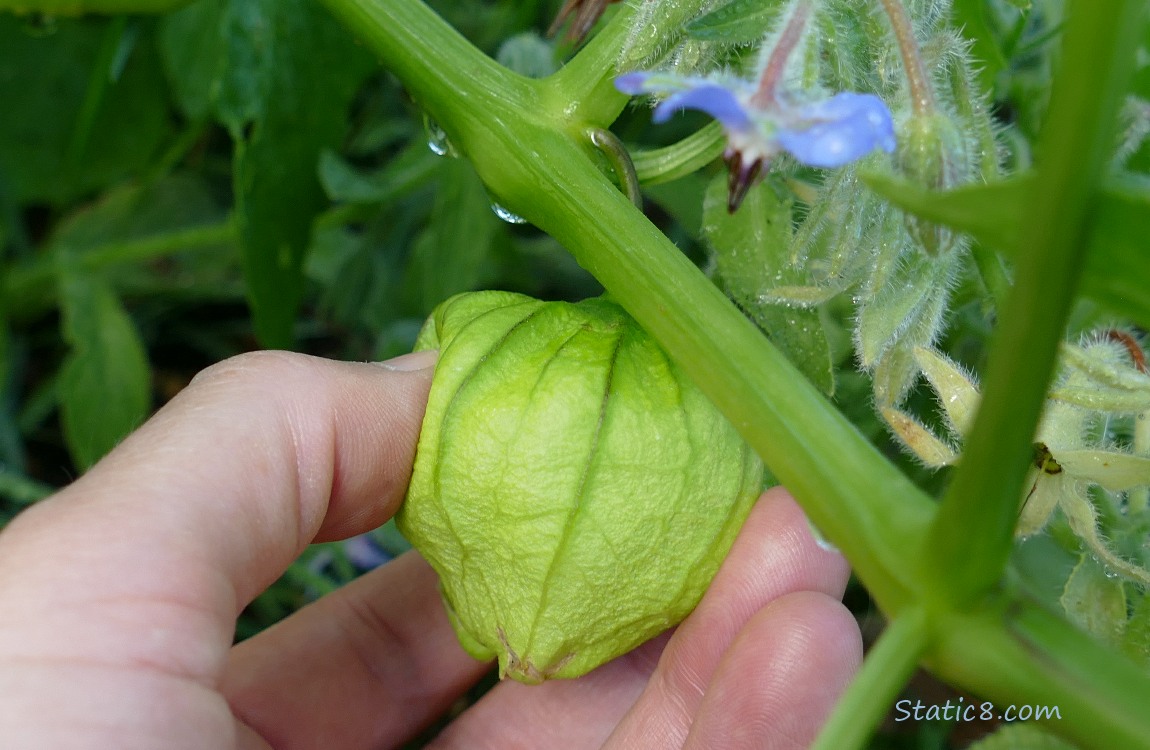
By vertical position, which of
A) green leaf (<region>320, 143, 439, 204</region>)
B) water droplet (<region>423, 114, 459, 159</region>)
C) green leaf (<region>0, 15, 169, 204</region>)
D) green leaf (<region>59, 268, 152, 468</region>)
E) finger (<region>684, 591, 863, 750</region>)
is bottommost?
green leaf (<region>59, 268, 152, 468</region>)

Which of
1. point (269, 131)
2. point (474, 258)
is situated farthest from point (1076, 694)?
point (269, 131)

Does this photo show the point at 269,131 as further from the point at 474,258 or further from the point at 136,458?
the point at 136,458

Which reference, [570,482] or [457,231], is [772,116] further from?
[457,231]

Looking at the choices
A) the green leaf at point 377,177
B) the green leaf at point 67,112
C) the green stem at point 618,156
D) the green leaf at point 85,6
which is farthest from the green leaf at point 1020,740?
the green leaf at point 67,112

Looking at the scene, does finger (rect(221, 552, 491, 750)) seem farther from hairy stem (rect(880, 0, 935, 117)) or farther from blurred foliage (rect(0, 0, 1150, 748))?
hairy stem (rect(880, 0, 935, 117))

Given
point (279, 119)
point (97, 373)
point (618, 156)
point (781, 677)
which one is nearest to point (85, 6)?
point (279, 119)

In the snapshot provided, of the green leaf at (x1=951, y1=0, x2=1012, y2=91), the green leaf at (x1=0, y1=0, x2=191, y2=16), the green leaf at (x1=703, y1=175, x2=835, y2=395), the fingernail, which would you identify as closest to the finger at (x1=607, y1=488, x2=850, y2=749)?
the green leaf at (x1=703, y1=175, x2=835, y2=395)

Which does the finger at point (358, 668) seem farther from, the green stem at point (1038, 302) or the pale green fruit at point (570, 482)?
the green stem at point (1038, 302)
